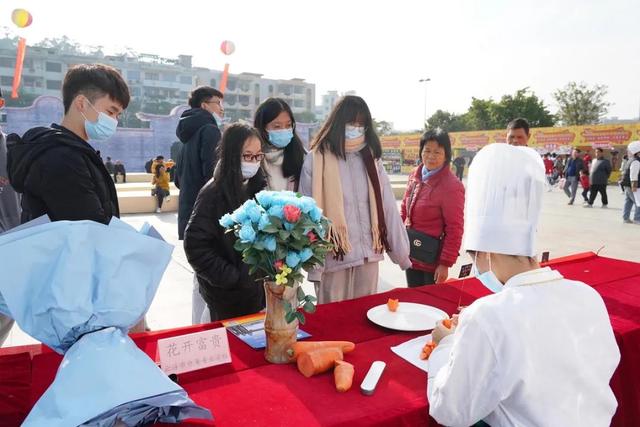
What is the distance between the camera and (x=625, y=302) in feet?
5.94

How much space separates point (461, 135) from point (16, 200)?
2549cm

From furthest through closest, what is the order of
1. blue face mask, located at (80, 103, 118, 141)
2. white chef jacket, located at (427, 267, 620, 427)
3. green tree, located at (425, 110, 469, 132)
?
green tree, located at (425, 110, 469, 132)
blue face mask, located at (80, 103, 118, 141)
white chef jacket, located at (427, 267, 620, 427)

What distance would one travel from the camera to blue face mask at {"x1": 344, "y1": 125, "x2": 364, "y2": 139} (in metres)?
2.23

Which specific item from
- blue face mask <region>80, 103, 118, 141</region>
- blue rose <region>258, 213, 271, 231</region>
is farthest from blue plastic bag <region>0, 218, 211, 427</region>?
blue face mask <region>80, 103, 118, 141</region>

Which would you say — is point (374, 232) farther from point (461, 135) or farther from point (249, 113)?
point (249, 113)

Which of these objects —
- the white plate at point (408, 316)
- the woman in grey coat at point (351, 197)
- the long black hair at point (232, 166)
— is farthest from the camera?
the woman in grey coat at point (351, 197)

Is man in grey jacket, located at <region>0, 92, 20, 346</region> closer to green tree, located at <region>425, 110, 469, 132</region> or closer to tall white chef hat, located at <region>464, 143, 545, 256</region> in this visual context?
tall white chef hat, located at <region>464, 143, 545, 256</region>

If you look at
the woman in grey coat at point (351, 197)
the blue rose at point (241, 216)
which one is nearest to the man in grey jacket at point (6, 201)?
the woman in grey coat at point (351, 197)

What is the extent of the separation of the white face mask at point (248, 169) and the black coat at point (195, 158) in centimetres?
103

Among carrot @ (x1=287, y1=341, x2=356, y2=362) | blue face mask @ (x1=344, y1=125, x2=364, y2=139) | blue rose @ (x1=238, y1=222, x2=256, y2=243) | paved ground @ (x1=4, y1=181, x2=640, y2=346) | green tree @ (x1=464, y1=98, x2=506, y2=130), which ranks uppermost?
green tree @ (x1=464, y1=98, x2=506, y2=130)

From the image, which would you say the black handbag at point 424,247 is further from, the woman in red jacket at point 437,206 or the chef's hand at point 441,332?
the chef's hand at point 441,332

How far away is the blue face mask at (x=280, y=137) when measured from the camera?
99.4 inches

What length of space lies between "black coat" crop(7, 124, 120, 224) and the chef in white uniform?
4.36ft

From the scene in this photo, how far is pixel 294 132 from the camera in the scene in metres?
2.67
